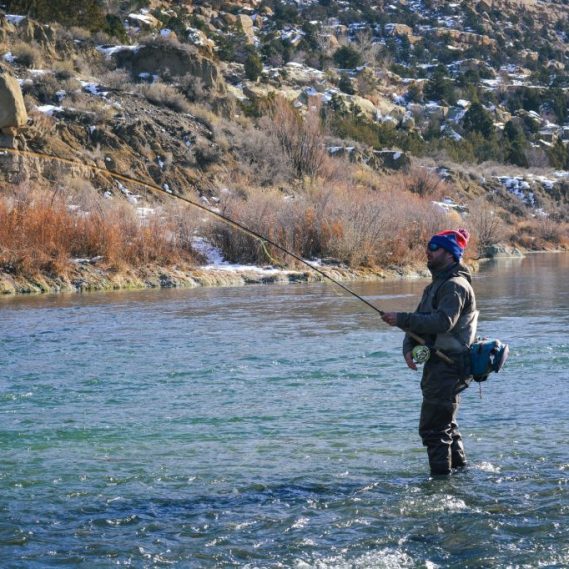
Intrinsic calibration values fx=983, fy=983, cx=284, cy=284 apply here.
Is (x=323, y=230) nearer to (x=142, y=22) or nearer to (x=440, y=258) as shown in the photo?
(x=440, y=258)

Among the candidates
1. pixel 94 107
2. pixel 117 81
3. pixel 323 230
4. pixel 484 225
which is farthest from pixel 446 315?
pixel 484 225

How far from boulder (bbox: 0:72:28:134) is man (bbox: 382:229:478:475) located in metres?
30.1

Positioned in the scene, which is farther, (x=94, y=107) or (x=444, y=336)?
(x=94, y=107)

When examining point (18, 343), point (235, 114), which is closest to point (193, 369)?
point (18, 343)

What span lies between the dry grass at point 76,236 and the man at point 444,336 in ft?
62.4

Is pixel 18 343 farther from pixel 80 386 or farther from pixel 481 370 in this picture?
pixel 481 370

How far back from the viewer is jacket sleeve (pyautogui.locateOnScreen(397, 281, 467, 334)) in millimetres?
6520

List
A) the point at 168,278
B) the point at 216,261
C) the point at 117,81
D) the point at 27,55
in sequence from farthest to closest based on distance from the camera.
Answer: the point at 117,81
the point at 27,55
the point at 216,261
the point at 168,278

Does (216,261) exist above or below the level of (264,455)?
above

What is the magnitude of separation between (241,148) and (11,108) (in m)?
12.2

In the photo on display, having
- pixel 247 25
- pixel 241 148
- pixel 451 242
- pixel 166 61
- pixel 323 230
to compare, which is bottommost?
pixel 451 242

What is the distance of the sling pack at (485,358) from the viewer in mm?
6566

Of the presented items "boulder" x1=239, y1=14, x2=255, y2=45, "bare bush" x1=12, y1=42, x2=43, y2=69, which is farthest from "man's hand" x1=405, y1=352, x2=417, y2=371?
"boulder" x1=239, y1=14, x2=255, y2=45

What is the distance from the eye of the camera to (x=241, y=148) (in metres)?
44.5
